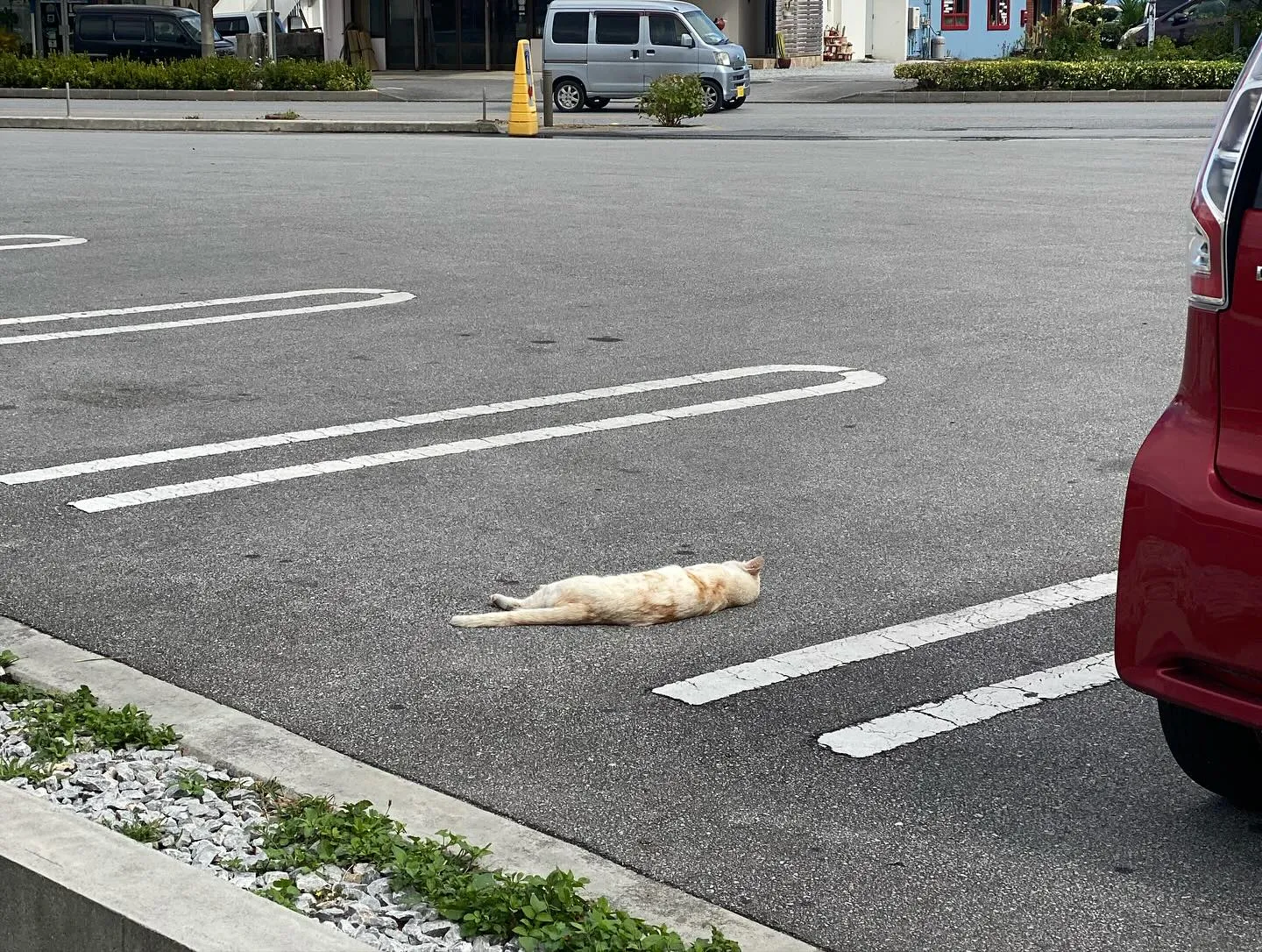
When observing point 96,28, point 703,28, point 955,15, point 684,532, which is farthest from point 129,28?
point 684,532

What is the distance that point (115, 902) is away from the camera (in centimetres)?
272

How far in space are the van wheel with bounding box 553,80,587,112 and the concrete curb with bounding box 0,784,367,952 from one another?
2933 cm

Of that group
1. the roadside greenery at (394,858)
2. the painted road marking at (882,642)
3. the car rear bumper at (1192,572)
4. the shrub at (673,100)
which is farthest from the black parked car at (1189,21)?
the roadside greenery at (394,858)

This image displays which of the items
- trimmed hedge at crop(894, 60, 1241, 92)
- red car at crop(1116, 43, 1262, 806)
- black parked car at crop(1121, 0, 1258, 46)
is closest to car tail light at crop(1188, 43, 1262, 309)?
red car at crop(1116, 43, 1262, 806)

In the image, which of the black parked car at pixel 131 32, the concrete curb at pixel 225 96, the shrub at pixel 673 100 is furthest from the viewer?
the black parked car at pixel 131 32

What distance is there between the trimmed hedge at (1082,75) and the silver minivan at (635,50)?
490cm

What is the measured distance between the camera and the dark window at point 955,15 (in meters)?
55.2

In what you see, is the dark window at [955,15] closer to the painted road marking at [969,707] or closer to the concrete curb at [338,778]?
the painted road marking at [969,707]

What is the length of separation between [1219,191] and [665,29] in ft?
94.3

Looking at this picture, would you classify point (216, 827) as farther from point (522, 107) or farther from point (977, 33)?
point (977, 33)

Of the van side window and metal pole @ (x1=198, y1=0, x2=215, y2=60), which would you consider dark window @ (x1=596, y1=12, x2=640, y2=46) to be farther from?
metal pole @ (x1=198, y1=0, x2=215, y2=60)

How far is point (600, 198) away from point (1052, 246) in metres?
4.85

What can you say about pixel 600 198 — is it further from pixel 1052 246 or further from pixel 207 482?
pixel 207 482

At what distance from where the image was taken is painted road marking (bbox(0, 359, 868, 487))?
592 centimetres
